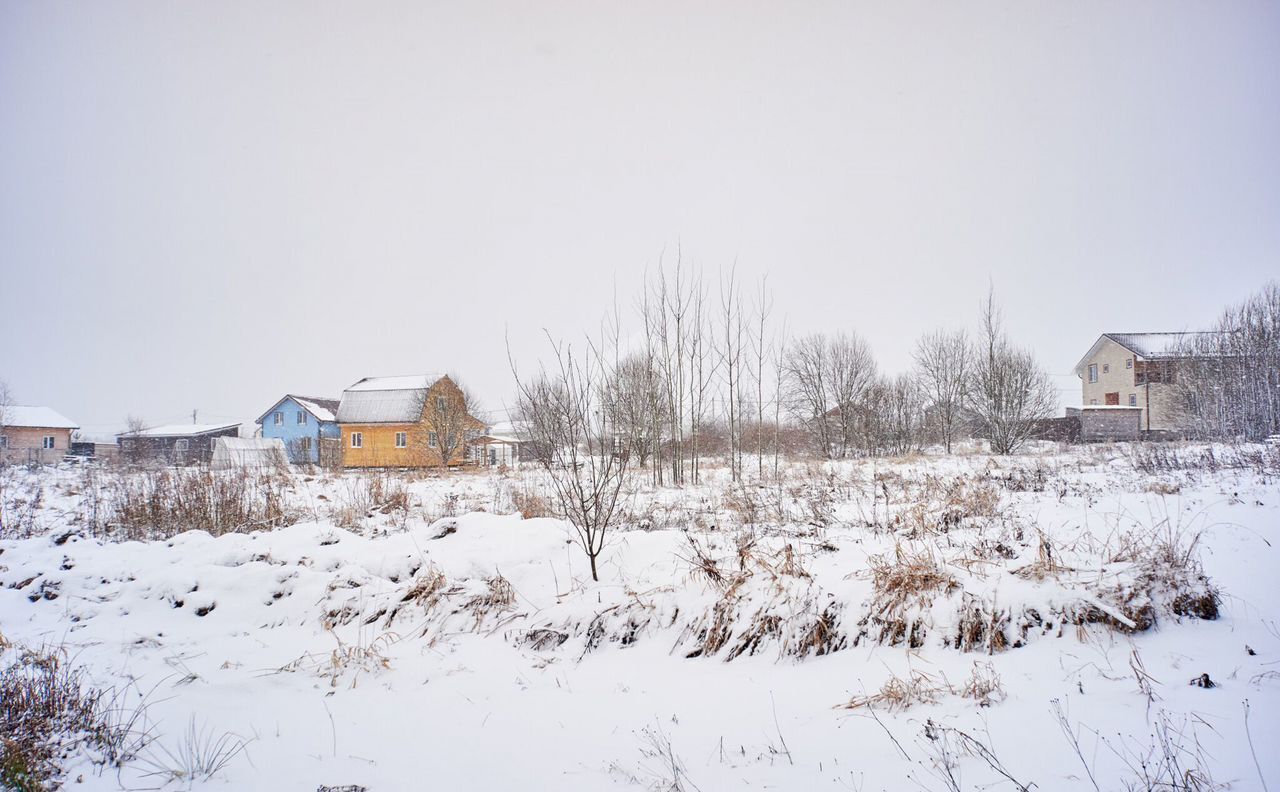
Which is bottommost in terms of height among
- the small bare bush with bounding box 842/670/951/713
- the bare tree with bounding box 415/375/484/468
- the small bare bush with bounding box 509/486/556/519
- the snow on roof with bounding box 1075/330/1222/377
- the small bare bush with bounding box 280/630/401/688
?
the small bare bush with bounding box 280/630/401/688

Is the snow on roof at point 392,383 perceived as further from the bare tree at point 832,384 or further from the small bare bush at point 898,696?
the small bare bush at point 898,696

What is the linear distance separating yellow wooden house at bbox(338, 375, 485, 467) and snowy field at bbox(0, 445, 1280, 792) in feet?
79.2

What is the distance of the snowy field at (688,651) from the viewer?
2879 mm

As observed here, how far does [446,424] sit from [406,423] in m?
6.29

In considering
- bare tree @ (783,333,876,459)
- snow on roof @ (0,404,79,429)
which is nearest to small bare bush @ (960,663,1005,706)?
bare tree @ (783,333,876,459)

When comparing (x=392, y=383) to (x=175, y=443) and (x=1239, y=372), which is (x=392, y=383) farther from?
(x=1239, y=372)

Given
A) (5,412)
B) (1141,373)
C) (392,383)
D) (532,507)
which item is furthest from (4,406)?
(1141,373)

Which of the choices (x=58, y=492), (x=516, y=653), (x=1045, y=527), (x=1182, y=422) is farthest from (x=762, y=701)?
(x=1182, y=422)

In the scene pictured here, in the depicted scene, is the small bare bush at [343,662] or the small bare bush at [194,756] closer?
the small bare bush at [194,756]

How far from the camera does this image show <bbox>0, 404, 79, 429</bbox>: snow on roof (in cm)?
4406

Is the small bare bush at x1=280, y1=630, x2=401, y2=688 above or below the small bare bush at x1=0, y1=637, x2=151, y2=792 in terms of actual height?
below

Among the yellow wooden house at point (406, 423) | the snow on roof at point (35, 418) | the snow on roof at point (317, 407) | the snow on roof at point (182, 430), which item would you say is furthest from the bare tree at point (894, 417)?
the snow on roof at point (35, 418)

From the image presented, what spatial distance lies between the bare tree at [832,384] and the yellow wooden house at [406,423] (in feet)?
63.2

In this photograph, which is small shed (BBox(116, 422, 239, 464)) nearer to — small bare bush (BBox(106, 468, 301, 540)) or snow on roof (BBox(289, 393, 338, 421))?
snow on roof (BBox(289, 393, 338, 421))
